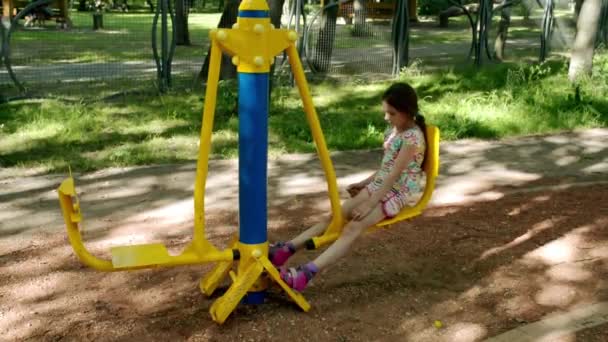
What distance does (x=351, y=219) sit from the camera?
11.7ft

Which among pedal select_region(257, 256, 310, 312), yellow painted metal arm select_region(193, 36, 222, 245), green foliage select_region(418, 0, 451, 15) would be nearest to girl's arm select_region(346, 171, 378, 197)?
pedal select_region(257, 256, 310, 312)

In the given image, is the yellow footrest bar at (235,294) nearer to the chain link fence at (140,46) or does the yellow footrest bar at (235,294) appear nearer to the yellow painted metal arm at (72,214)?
the yellow painted metal arm at (72,214)

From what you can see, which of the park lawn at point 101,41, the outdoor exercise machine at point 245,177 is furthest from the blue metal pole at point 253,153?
the park lawn at point 101,41

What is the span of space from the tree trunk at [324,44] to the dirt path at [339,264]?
14.5 ft

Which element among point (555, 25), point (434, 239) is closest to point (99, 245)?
point (434, 239)

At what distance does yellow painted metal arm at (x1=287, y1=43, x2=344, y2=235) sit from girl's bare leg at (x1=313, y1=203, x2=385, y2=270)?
7cm

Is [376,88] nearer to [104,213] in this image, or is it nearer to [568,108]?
[568,108]

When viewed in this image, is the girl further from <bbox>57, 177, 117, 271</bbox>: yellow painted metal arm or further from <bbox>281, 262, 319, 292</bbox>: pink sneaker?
<bbox>57, 177, 117, 271</bbox>: yellow painted metal arm

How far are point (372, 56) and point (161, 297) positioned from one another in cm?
792

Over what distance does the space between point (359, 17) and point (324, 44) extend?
68 centimetres

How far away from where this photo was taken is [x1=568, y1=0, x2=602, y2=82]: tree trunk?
389 inches

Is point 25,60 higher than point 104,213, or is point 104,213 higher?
point 25,60

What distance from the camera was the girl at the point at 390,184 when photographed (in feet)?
11.0

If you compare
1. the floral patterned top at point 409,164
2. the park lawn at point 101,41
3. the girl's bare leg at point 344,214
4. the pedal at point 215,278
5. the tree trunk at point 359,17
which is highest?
the tree trunk at point 359,17
